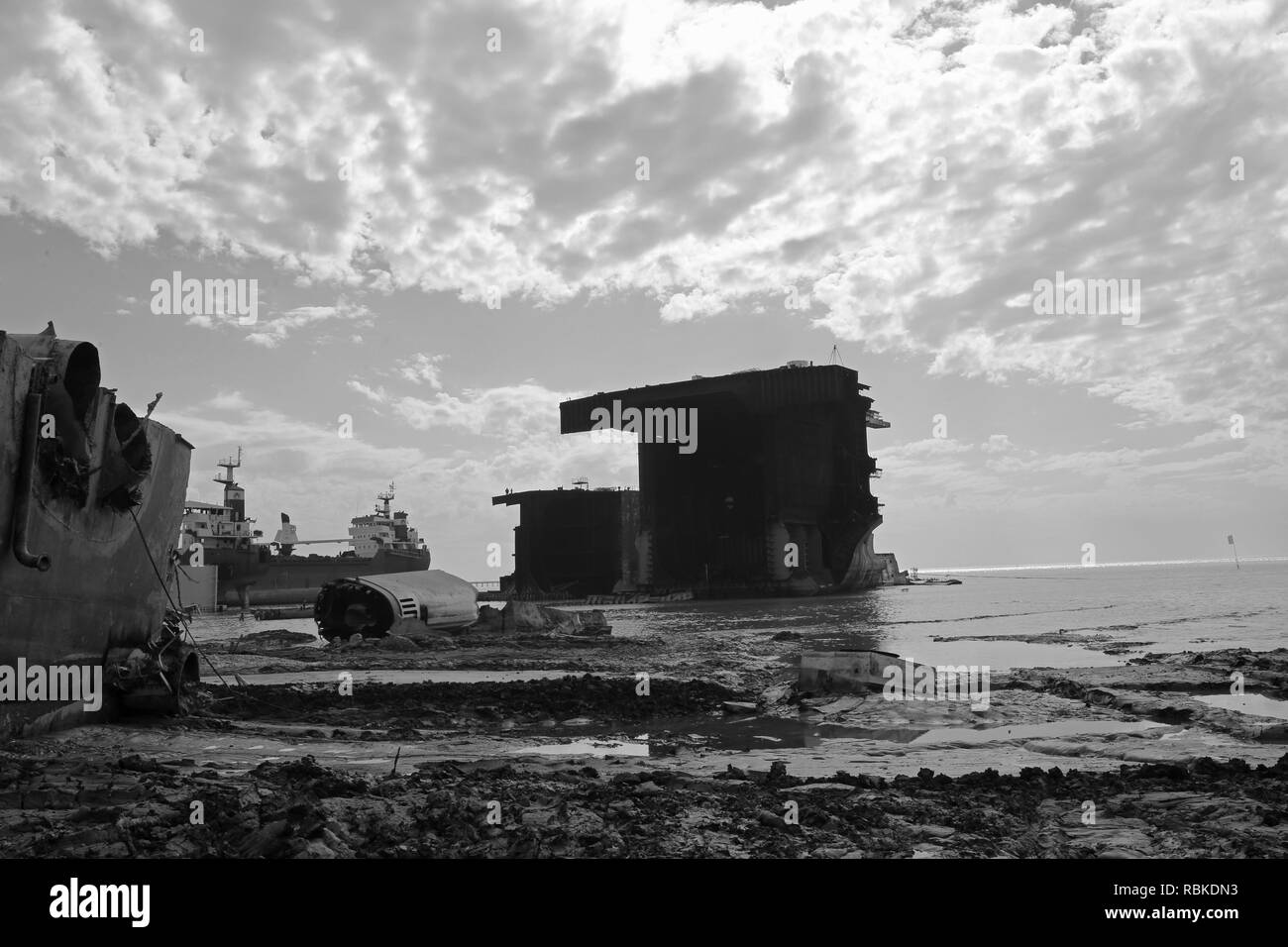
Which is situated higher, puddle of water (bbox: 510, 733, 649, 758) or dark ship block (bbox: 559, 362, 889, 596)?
dark ship block (bbox: 559, 362, 889, 596)

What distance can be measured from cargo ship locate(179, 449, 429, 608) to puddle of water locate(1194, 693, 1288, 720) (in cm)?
5970

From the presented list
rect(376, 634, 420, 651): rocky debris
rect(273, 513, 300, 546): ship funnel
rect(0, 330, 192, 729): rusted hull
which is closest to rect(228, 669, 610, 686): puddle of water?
rect(376, 634, 420, 651): rocky debris

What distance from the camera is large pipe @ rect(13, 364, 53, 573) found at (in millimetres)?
7219

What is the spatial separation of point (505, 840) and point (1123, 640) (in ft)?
77.9

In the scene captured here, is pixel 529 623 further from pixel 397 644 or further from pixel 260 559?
pixel 260 559

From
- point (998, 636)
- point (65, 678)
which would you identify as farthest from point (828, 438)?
point (65, 678)

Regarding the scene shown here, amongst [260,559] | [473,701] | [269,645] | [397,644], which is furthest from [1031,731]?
[260,559]

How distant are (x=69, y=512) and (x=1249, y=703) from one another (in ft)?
44.8

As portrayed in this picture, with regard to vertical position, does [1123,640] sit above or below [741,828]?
below

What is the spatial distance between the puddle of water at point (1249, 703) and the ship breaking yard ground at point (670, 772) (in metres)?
0.07

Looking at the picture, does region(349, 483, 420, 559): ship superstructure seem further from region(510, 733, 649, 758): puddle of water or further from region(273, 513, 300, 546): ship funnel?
region(510, 733, 649, 758): puddle of water

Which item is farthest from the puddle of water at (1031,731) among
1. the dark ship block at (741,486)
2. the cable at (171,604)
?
the dark ship block at (741,486)
